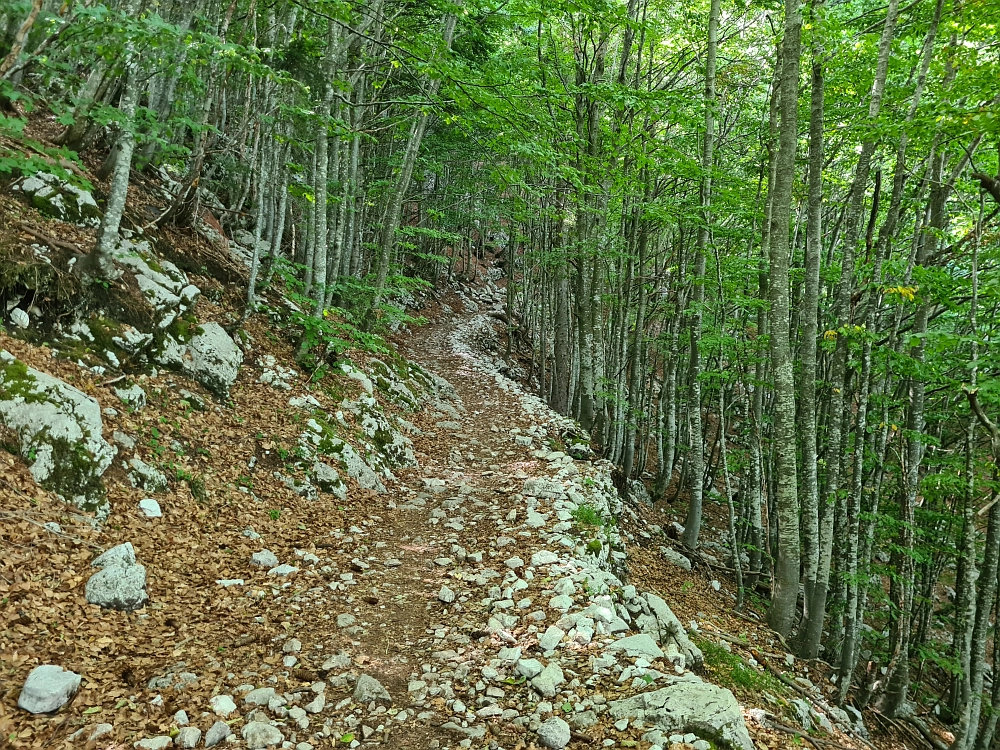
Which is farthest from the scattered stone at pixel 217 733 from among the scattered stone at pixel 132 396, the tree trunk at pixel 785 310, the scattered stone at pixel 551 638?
the tree trunk at pixel 785 310

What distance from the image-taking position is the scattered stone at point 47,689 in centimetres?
308

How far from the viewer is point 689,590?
9.30 meters

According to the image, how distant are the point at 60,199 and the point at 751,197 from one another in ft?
41.8

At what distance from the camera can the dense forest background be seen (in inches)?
267

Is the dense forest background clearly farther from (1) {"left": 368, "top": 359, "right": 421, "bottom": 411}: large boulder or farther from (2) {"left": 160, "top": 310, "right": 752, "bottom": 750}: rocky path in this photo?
(2) {"left": 160, "top": 310, "right": 752, "bottom": 750}: rocky path

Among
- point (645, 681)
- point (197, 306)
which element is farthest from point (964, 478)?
point (197, 306)

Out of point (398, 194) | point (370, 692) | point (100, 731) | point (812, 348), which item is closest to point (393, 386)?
point (398, 194)

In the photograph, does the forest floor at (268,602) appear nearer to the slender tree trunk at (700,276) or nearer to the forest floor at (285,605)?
the forest floor at (285,605)

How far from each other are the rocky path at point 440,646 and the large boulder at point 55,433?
2.92ft

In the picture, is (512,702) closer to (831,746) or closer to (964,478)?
(831,746)

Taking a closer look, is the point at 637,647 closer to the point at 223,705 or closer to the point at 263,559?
the point at 223,705

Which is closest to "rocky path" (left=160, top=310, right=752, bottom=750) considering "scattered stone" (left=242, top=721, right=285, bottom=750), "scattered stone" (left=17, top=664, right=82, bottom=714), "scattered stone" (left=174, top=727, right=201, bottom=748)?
"scattered stone" (left=242, top=721, right=285, bottom=750)

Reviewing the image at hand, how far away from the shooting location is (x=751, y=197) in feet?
38.7

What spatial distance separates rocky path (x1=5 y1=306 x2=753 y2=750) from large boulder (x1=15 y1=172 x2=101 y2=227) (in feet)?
13.3
